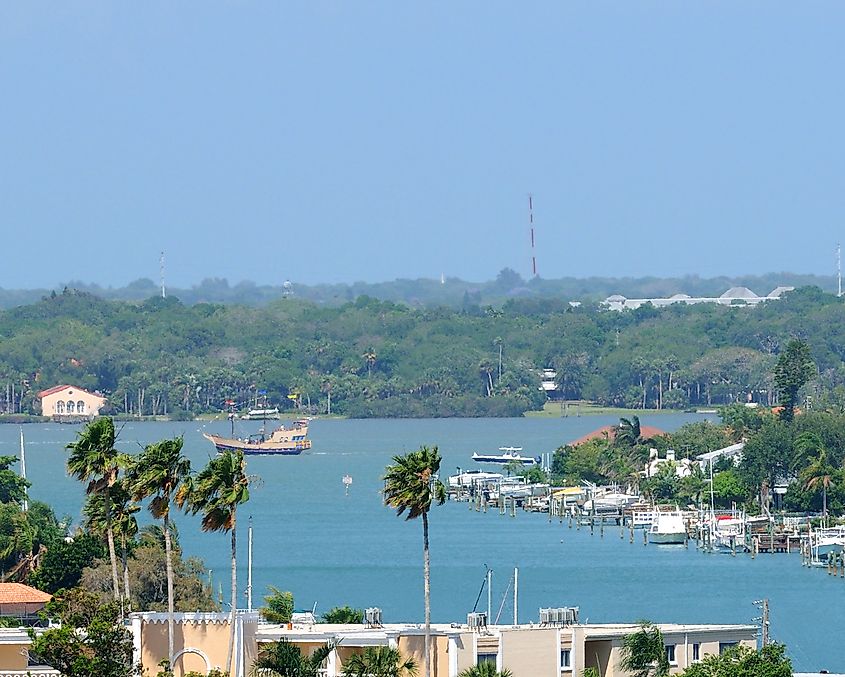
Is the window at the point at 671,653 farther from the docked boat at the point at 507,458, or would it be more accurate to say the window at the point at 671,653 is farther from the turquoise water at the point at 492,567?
the docked boat at the point at 507,458

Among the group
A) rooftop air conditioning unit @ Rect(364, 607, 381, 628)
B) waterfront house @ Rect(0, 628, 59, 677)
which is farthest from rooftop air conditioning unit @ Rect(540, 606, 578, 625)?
waterfront house @ Rect(0, 628, 59, 677)

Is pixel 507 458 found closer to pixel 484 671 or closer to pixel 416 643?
pixel 416 643

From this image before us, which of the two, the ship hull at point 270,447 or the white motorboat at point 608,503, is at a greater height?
the ship hull at point 270,447

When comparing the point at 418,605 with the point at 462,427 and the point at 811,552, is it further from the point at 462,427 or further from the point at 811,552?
the point at 462,427

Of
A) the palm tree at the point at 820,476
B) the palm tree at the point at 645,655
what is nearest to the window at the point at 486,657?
the palm tree at the point at 645,655

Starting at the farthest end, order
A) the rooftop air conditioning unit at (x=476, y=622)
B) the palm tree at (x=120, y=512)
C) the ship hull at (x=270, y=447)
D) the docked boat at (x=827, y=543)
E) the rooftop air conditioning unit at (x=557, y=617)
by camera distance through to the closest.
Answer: the ship hull at (x=270, y=447)
the docked boat at (x=827, y=543)
the palm tree at (x=120, y=512)
the rooftop air conditioning unit at (x=557, y=617)
the rooftop air conditioning unit at (x=476, y=622)

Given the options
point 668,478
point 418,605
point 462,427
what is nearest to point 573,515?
point 668,478

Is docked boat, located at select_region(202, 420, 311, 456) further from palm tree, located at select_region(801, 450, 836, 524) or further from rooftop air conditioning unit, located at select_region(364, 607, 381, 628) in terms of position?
rooftop air conditioning unit, located at select_region(364, 607, 381, 628)
